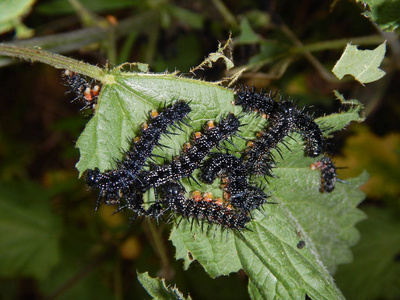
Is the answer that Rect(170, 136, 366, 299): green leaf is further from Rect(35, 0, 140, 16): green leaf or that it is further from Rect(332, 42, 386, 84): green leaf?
Rect(35, 0, 140, 16): green leaf

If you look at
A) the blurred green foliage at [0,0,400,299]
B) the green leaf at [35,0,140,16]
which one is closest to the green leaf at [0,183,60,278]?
the blurred green foliage at [0,0,400,299]

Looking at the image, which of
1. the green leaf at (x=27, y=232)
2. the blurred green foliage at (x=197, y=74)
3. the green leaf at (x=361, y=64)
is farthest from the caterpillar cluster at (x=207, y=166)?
the green leaf at (x=27, y=232)

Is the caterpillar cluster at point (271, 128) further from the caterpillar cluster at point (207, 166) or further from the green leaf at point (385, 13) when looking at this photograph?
the green leaf at point (385, 13)

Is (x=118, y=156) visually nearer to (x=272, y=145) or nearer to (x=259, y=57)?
(x=272, y=145)

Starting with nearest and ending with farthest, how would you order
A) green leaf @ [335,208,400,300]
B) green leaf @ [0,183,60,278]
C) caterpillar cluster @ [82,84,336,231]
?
caterpillar cluster @ [82,84,336,231] < green leaf @ [335,208,400,300] < green leaf @ [0,183,60,278]

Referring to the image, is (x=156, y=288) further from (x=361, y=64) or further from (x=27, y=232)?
(x=27, y=232)

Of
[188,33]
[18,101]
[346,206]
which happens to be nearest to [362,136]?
[346,206]
